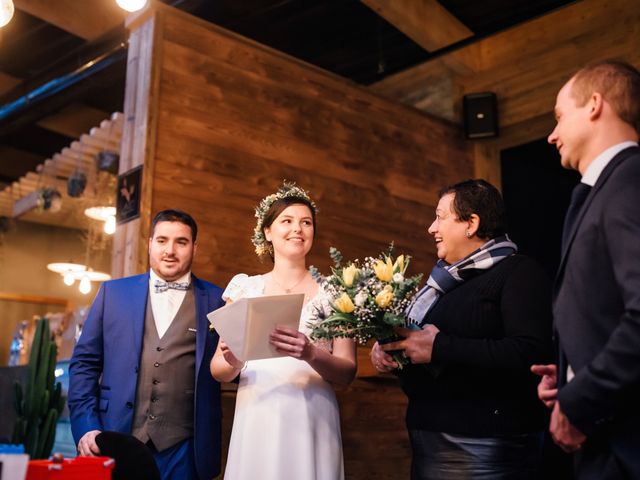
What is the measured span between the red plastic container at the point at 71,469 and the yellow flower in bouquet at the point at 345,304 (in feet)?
2.76

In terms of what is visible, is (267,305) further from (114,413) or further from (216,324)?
(114,413)

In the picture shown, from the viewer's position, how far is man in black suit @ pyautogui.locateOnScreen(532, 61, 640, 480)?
1415 millimetres

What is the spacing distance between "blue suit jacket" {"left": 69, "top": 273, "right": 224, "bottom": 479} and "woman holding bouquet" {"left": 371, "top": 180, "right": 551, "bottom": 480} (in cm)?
82

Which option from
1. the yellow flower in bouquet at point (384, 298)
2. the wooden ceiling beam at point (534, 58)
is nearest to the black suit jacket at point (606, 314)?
the yellow flower in bouquet at point (384, 298)

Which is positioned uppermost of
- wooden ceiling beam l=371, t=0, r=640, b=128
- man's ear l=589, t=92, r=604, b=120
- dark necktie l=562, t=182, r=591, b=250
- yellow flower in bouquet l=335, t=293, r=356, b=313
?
wooden ceiling beam l=371, t=0, r=640, b=128

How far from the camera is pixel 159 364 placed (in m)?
2.80

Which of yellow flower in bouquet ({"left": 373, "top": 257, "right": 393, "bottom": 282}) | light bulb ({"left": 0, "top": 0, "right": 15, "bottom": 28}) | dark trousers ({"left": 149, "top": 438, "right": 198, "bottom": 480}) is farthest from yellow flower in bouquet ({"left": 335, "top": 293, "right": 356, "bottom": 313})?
light bulb ({"left": 0, "top": 0, "right": 15, "bottom": 28})

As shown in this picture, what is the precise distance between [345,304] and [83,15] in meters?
5.60

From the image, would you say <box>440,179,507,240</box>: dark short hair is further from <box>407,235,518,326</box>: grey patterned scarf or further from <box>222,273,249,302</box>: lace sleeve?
<box>222,273,249,302</box>: lace sleeve

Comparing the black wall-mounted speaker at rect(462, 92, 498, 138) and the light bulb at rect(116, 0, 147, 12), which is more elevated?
the black wall-mounted speaker at rect(462, 92, 498, 138)

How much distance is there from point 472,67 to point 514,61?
46 centimetres

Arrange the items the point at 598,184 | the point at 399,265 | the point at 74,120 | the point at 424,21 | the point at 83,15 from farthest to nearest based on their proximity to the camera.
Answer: the point at 74,120, the point at 83,15, the point at 424,21, the point at 399,265, the point at 598,184

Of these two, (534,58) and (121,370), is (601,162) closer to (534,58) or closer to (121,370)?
(121,370)

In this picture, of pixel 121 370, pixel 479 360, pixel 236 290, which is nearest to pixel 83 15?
pixel 236 290
